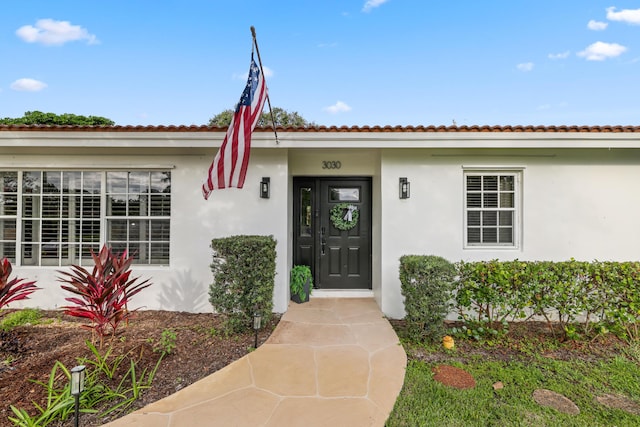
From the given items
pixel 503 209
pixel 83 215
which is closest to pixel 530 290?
pixel 503 209

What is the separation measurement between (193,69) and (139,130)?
15.7 ft

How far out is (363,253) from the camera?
18.7 ft

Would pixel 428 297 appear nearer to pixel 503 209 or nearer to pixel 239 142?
pixel 503 209

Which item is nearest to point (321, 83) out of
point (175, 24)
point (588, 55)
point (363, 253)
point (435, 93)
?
point (435, 93)

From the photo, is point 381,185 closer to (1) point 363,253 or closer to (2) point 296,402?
(1) point 363,253

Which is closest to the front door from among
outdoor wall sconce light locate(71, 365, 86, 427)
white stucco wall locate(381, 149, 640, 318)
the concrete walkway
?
white stucco wall locate(381, 149, 640, 318)

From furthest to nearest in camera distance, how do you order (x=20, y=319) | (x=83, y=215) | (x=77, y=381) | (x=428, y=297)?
1. (x=83, y=215)
2. (x=20, y=319)
3. (x=428, y=297)
4. (x=77, y=381)

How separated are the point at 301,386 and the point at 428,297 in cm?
197

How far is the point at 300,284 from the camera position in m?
5.28

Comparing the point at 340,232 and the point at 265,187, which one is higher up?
the point at 265,187

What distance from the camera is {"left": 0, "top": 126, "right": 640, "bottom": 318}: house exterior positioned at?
4.80m

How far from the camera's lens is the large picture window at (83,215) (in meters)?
5.07

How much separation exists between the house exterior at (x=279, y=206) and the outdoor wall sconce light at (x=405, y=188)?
0.04 m

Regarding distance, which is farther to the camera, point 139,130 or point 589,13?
point 589,13
